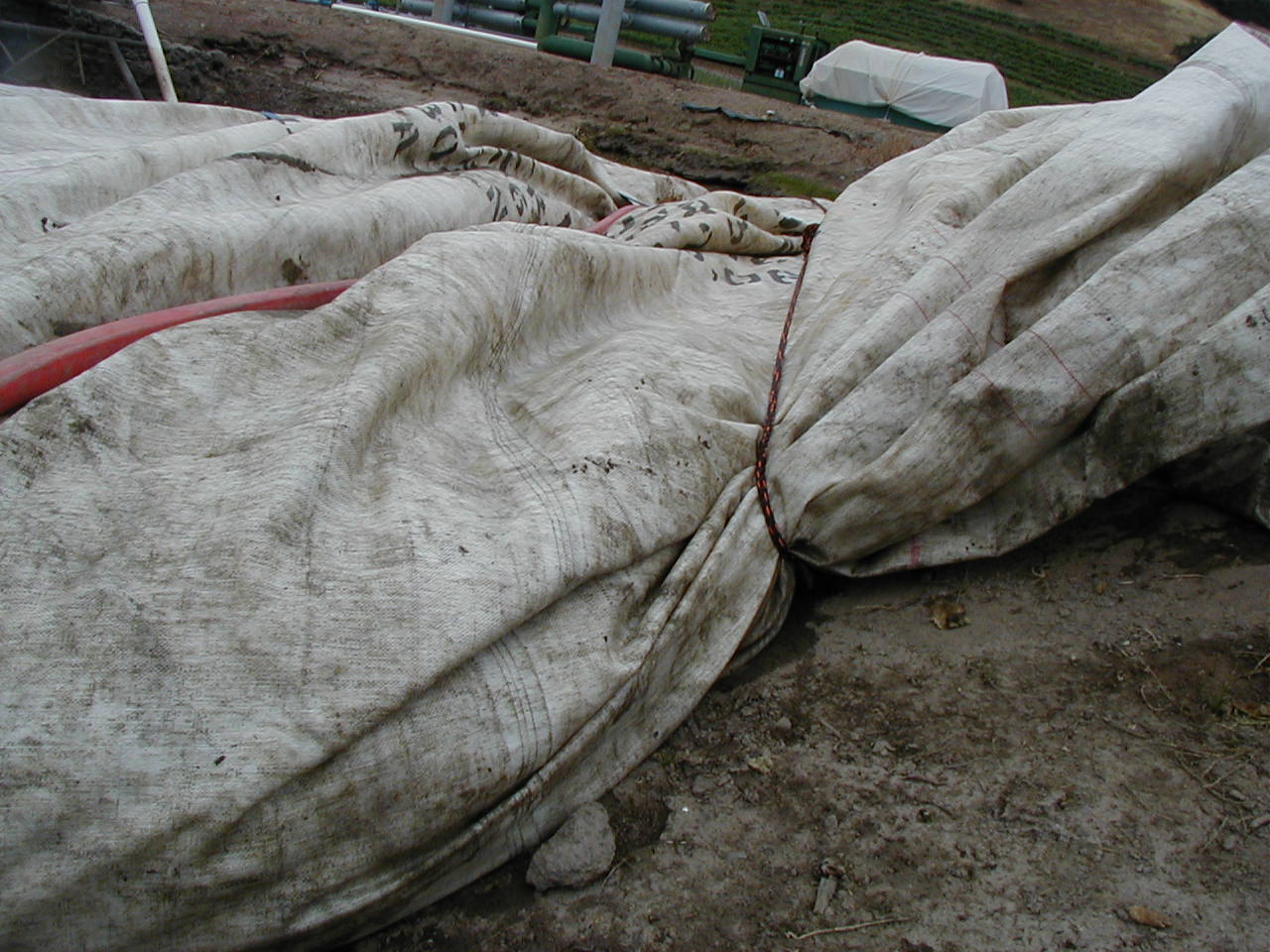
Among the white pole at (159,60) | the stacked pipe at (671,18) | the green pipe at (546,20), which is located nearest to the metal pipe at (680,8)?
the stacked pipe at (671,18)

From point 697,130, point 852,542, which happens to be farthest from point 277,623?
point 697,130

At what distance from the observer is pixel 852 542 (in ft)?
5.74

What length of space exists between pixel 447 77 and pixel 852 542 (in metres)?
6.35

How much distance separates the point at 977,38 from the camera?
25.0 m

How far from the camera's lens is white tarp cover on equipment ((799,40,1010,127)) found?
14664mm

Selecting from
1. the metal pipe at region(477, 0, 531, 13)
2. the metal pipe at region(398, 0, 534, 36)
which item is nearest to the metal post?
the metal pipe at region(477, 0, 531, 13)

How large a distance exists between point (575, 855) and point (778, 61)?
14.5 metres

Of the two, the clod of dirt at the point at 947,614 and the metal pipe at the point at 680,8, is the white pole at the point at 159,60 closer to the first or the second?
the clod of dirt at the point at 947,614

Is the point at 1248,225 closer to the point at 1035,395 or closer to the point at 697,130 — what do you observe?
the point at 1035,395

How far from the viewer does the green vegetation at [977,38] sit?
73.7 feet

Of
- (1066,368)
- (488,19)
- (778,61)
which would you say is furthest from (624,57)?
(1066,368)

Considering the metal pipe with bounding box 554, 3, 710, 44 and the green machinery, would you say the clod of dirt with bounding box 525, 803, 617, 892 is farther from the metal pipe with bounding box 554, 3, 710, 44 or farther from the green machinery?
the green machinery

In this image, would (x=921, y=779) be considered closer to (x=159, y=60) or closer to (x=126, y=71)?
(x=159, y=60)

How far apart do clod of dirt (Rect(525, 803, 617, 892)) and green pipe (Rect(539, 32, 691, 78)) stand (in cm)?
929
